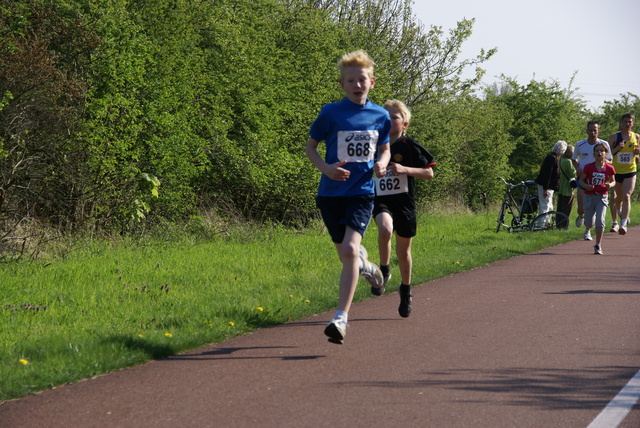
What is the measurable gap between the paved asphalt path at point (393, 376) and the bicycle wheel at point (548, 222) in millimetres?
10251

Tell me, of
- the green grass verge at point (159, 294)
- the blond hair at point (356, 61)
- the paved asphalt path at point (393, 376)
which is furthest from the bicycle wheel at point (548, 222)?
the blond hair at point (356, 61)

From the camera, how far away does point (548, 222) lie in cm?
1898

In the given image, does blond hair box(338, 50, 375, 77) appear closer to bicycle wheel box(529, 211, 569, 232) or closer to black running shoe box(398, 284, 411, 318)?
black running shoe box(398, 284, 411, 318)

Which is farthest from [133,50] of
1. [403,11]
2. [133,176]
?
[403,11]

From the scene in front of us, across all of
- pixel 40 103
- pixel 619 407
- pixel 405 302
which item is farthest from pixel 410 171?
pixel 40 103

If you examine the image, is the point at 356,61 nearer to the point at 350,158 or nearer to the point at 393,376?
the point at 350,158

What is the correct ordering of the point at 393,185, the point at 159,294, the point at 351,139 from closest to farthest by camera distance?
the point at 351,139, the point at 393,185, the point at 159,294

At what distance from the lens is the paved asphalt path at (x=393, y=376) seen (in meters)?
4.60

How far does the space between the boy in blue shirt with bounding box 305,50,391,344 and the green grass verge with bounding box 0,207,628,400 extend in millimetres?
1020

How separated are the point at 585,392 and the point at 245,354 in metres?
2.33

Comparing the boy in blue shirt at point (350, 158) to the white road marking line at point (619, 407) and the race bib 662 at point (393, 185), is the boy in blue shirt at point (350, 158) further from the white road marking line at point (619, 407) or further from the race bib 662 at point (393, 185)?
the white road marking line at point (619, 407)

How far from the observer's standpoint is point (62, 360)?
5.76 metres

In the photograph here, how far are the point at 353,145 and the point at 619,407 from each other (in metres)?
2.59

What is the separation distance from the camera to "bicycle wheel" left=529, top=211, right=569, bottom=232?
18719mm
